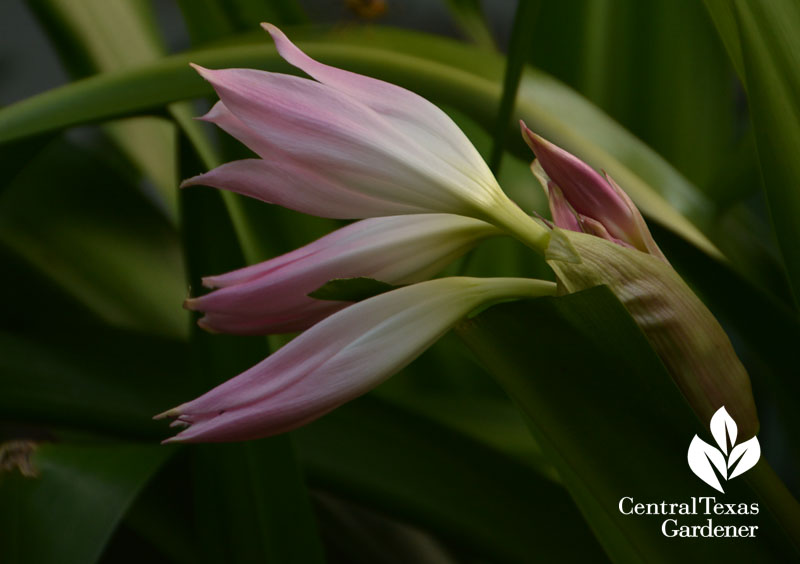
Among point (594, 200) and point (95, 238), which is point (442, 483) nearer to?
point (594, 200)

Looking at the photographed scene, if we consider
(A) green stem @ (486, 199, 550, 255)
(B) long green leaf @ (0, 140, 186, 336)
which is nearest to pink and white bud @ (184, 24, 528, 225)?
(A) green stem @ (486, 199, 550, 255)

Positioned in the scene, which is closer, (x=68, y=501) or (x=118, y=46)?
(x=68, y=501)

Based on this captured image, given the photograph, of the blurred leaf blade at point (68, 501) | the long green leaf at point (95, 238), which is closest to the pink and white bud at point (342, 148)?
the blurred leaf blade at point (68, 501)

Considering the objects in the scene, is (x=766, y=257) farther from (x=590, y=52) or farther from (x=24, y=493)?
(x=24, y=493)

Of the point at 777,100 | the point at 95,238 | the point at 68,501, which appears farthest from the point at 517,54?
the point at 95,238

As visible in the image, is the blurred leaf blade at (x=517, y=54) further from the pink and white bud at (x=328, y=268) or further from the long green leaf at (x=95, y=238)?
the long green leaf at (x=95, y=238)

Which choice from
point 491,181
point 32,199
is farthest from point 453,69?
point 32,199

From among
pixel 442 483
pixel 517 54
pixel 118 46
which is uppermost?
pixel 118 46

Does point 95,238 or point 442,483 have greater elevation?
point 95,238
